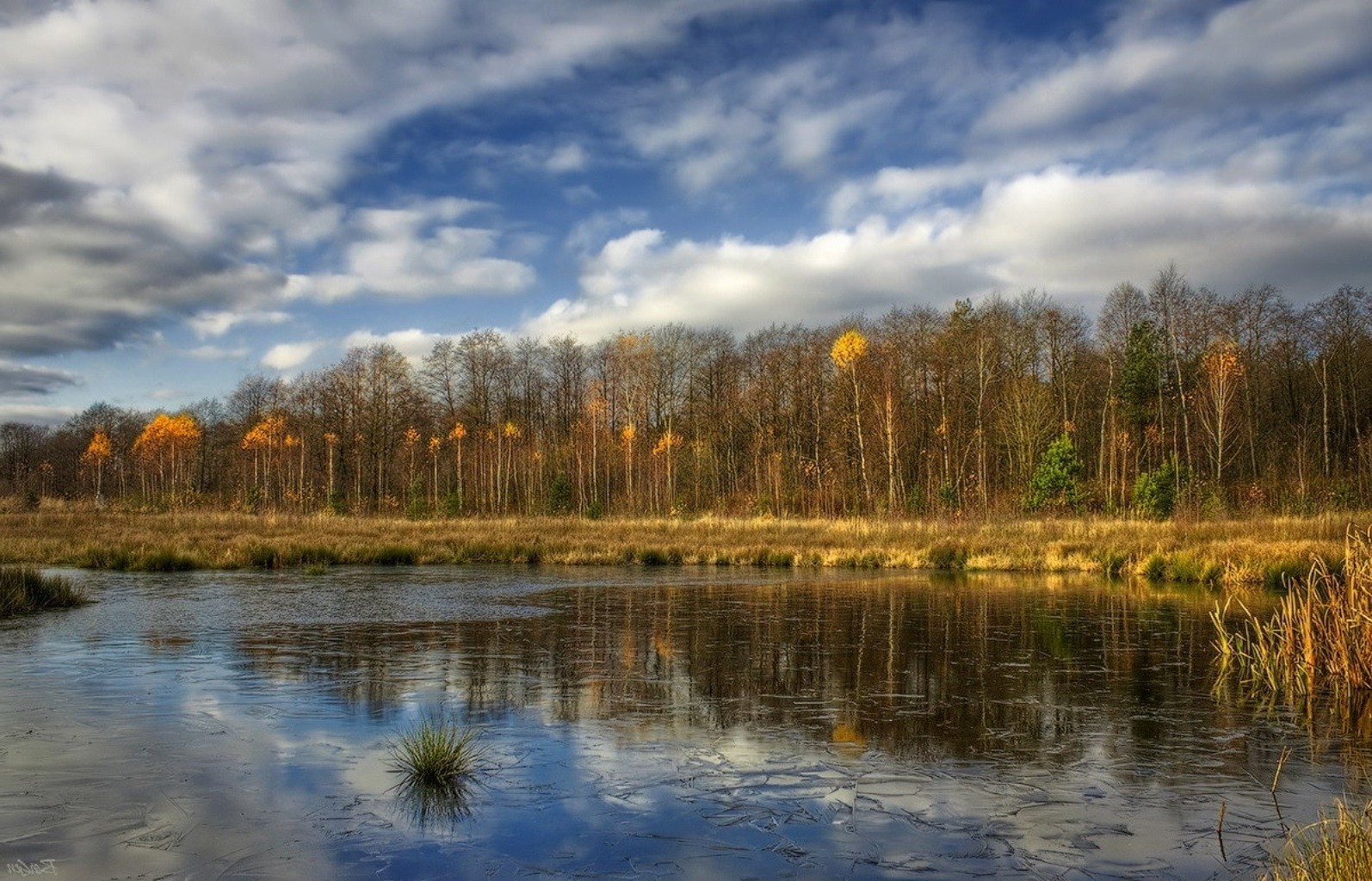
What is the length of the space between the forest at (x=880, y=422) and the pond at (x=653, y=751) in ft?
72.3

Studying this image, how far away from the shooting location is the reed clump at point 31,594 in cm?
1512

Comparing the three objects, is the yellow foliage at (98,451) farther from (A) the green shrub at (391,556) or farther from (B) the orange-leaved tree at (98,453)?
(A) the green shrub at (391,556)

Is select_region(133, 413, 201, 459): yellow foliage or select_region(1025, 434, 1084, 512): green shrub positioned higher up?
select_region(133, 413, 201, 459): yellow foliage

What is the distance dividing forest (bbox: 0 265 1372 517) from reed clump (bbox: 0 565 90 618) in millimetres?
26281

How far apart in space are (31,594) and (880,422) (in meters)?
41.3

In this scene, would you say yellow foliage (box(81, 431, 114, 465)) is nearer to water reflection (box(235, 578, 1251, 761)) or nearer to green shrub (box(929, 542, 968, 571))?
green shrub (box(929, 542, 968, 571))

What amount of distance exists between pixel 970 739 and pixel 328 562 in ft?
76.4

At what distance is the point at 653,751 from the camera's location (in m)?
7.59

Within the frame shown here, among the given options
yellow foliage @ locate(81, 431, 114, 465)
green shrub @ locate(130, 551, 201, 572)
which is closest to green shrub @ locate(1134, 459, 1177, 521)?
green shrub @ locate(130, 551, 201, 572)

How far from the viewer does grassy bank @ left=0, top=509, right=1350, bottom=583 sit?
23.3 meters

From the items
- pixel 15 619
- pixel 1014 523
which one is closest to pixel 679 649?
pixel 15 619

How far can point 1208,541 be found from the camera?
79.7 feet

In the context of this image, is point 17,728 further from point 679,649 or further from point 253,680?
point 679,649

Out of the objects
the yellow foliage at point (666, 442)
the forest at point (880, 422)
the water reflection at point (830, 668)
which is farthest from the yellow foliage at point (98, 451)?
the water reflection at point (830, 668)
